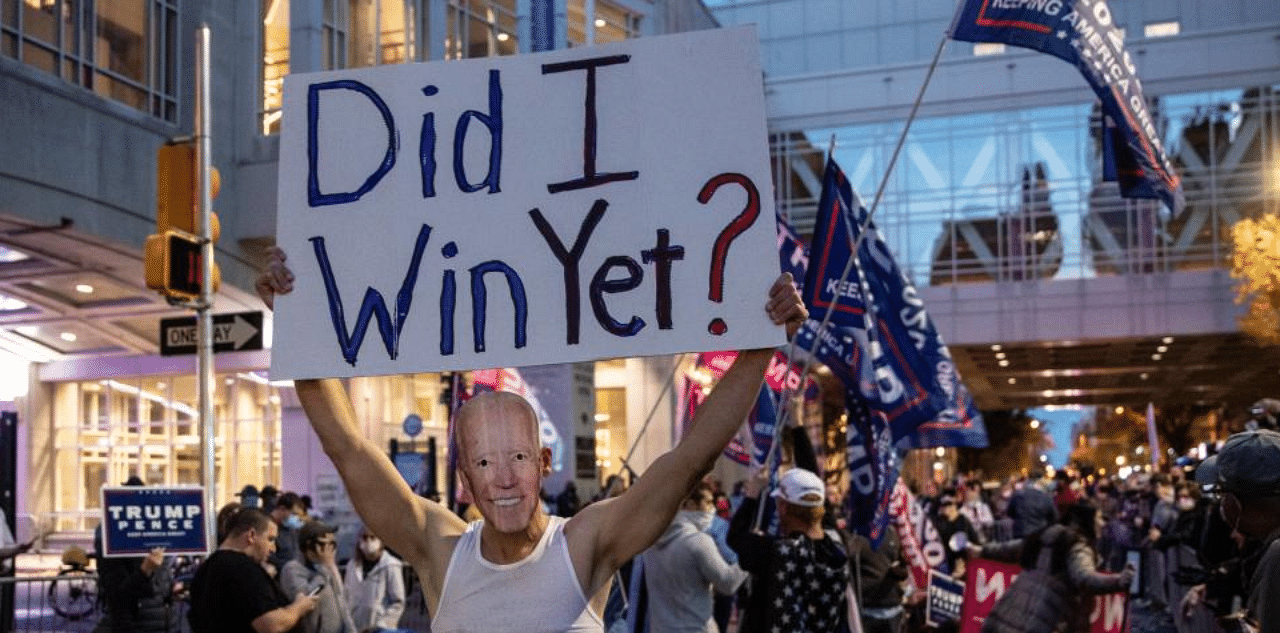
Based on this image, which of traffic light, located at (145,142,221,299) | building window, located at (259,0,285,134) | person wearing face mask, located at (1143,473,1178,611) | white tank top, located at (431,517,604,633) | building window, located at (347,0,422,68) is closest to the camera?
white tank top, located at (431,517,604,633)

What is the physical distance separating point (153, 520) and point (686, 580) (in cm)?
353

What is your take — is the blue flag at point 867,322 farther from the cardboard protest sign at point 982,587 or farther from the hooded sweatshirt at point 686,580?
the hooded sweatshirt at point 686,580

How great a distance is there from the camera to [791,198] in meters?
44.2

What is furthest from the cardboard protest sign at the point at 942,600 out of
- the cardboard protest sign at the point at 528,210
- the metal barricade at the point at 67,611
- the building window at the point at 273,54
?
the building window at the point at 273,54

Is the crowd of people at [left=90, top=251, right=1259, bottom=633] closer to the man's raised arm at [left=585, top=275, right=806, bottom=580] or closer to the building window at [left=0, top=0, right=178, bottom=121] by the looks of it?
the man's raised arm at [left=585, top=275, right=806, bottom=580]

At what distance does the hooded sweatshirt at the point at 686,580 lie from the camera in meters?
8.70

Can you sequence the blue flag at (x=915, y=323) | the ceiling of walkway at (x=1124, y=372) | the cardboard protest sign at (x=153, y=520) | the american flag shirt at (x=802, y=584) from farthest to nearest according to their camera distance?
the ceiling of walkway at (x=1124, y=372)
the blue flag at (x=915, y=323)
the cardboard protest sign at (x=153, y=520)
the american flag shirt at (x=802, y=584)

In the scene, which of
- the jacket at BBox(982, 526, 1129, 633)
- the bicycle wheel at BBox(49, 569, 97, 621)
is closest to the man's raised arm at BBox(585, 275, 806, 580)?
the jacket at BBox(982, 526, 1129, 633)

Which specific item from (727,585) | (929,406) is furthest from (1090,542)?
(929,406)

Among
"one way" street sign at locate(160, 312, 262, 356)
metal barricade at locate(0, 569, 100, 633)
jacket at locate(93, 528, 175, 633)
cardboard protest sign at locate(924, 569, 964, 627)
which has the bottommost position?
metal barricade at locate(0, 569, 100, 633)

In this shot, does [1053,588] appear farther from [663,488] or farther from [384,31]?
[384,31]

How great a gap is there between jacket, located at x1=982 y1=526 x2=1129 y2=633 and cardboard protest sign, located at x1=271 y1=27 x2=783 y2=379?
5.30 metres

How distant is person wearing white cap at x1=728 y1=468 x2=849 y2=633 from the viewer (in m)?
7.92

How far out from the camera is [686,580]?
8711 millimetres
